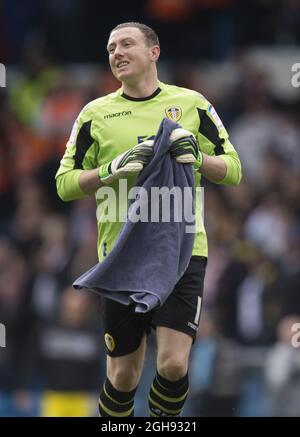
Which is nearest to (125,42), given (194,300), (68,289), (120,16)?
(194,300)

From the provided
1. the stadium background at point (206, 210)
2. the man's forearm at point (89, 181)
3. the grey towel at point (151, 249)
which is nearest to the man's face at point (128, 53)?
the grey towel at point (151, 249)

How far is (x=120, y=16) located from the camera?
17000 mm

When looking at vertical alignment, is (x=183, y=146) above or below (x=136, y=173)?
above

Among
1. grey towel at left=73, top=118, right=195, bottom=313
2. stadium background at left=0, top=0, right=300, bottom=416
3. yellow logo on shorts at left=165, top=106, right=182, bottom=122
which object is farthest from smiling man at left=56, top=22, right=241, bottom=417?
stadium background at left=0, top=0, right=300, bottom=416

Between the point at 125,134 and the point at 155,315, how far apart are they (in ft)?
3.70

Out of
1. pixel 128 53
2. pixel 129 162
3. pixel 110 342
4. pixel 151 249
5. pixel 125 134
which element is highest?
pixel 128 53

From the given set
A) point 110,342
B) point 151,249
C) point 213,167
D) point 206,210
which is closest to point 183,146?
point 213,167

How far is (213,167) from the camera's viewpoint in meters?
7.98

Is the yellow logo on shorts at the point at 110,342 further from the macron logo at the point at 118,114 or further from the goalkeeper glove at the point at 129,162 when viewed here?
the macron logo at the point at 118,114

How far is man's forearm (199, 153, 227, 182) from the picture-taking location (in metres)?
7.98

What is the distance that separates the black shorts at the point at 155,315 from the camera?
802cm

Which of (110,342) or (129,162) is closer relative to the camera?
(129,162)

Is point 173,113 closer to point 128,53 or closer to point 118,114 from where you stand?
point 118,114

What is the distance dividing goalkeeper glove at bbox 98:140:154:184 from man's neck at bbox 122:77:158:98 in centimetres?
48
